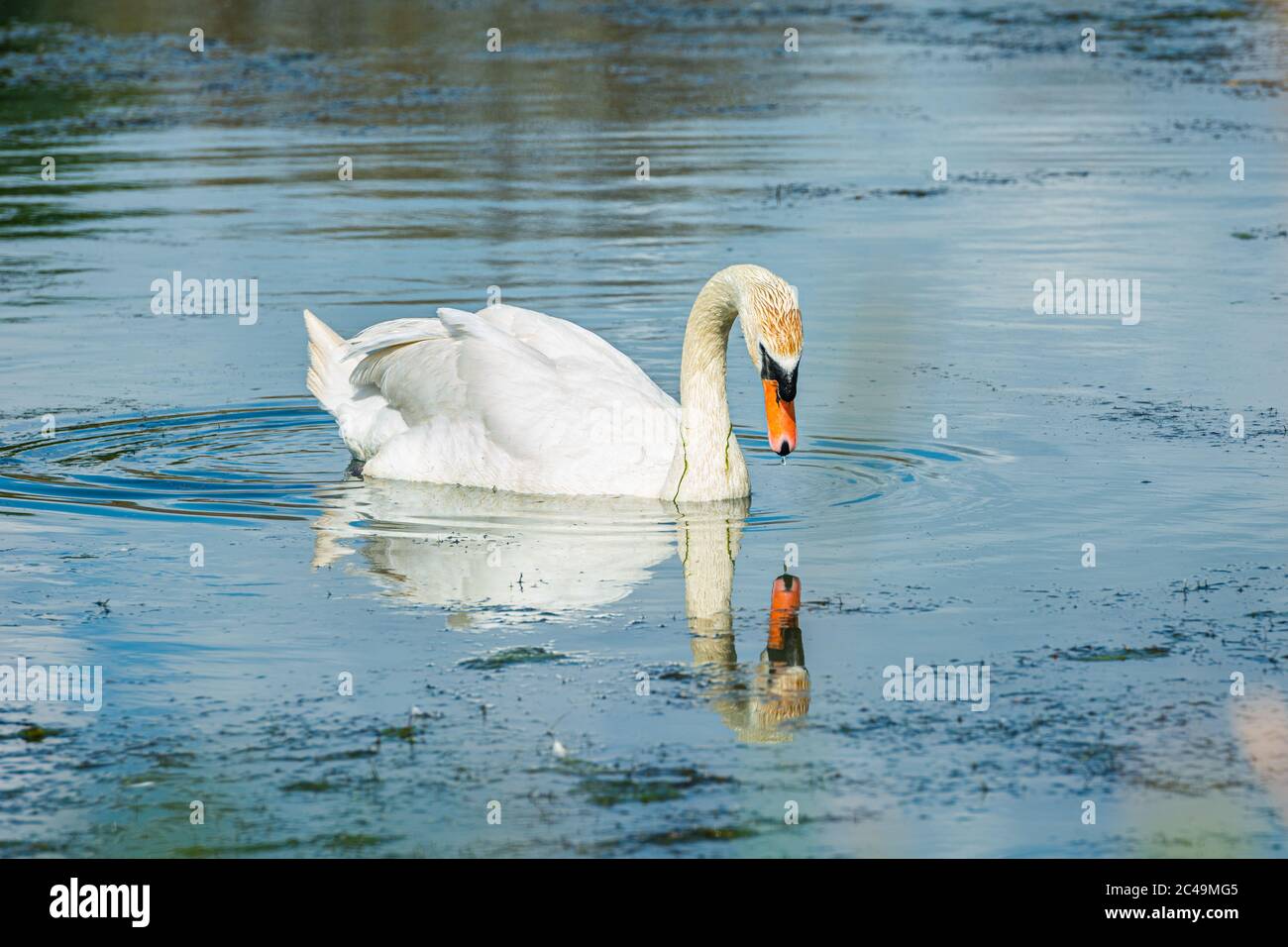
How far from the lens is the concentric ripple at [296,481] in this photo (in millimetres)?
10258

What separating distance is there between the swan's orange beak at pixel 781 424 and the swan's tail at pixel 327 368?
305cm

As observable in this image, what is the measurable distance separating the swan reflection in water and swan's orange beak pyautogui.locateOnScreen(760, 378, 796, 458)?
0.47 metres

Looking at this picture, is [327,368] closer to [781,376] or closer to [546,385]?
[546,385]

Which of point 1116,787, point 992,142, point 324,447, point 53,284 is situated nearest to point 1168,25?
point 992,142

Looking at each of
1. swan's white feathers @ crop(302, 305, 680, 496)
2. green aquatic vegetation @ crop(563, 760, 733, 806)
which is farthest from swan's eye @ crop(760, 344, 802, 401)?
green aquatic vegetation @ crop(563, 760, 733, 806)

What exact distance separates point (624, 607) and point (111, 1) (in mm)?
35009

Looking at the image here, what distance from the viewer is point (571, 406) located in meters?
10.6

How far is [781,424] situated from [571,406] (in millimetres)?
1304

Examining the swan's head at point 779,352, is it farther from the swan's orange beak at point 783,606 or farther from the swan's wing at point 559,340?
the swan's wing at point 559,340

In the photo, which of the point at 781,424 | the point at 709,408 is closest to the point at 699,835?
the point at 781,424

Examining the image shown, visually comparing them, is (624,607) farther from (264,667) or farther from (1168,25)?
(1168,25)

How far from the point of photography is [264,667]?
25.5 feet

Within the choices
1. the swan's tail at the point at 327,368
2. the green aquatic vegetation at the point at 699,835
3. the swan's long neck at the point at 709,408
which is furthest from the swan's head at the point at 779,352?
the green aquatic vegetation at the point at 699,835

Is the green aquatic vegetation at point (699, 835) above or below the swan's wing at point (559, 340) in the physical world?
below
